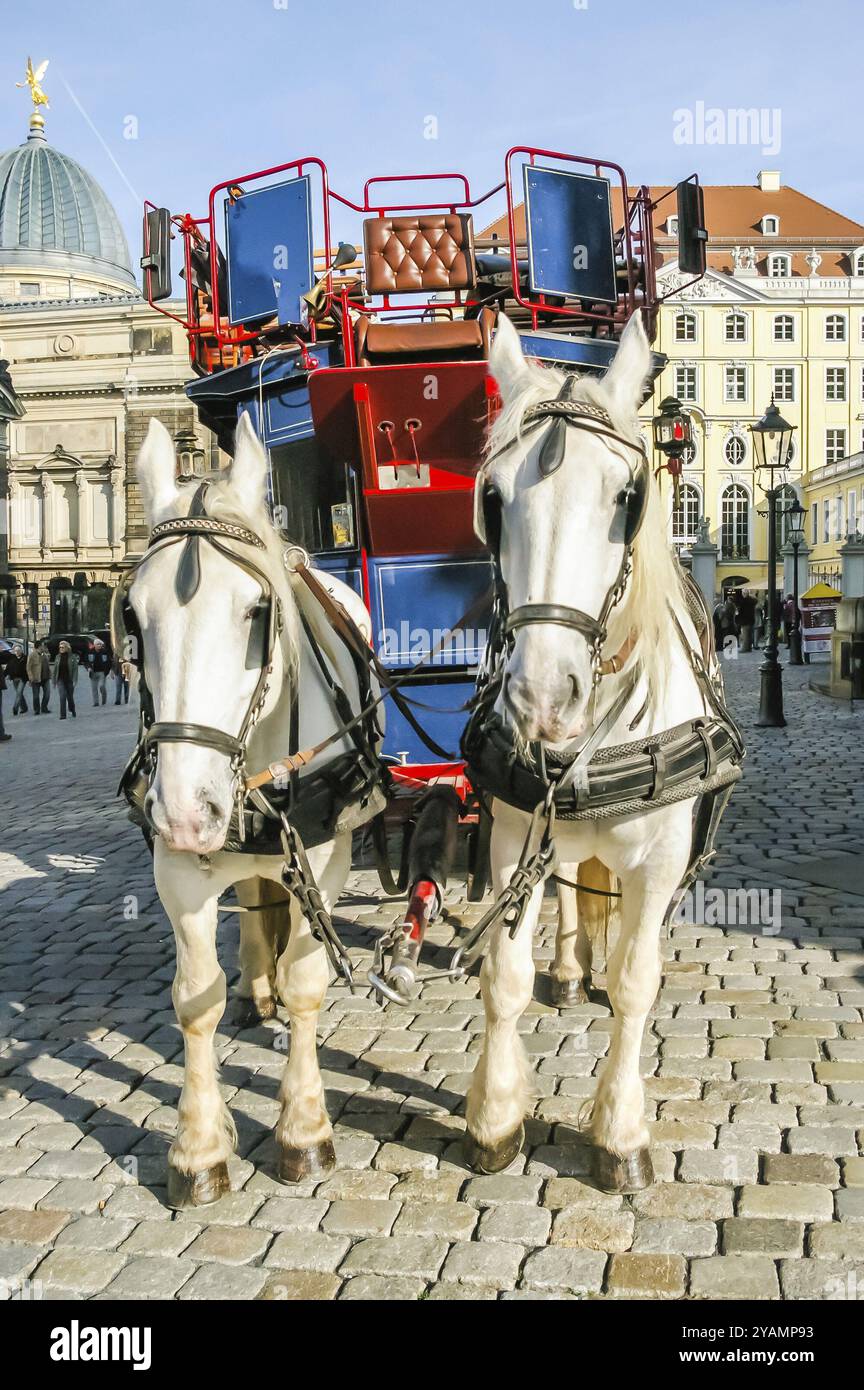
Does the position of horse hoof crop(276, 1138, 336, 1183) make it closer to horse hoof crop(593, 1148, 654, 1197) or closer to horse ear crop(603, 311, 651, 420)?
horse hoof crop(593, 1148, 654, 1197)

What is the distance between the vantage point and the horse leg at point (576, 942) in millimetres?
4887

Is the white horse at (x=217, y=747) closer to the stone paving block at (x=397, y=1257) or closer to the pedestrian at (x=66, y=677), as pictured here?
Answer: the stone paving block at (x=397, y=1257)

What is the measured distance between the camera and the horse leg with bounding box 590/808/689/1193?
133 inches

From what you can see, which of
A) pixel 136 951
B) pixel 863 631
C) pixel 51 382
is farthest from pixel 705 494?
pixel 136 951

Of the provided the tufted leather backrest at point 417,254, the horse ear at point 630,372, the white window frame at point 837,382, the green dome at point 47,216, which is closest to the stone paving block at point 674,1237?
the horse ear at point 630,372

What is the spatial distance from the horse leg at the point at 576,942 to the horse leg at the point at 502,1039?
136 cm

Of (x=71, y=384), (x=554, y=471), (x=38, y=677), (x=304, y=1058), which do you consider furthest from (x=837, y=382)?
(x=554, y=471)

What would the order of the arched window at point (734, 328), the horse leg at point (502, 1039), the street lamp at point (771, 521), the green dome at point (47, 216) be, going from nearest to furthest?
the horse leg at point (502, 1039), the street lamp at point (771, 521), the arched window at point (734, 328), the green dome at point (47, 216)

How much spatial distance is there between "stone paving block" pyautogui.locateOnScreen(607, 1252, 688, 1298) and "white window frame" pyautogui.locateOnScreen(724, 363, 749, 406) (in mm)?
62082

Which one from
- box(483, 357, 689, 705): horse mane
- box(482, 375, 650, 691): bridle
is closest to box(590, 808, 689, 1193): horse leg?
box(483, 357, 689, 705): horse mane

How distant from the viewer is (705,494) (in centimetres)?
6069

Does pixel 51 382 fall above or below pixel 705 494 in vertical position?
above
